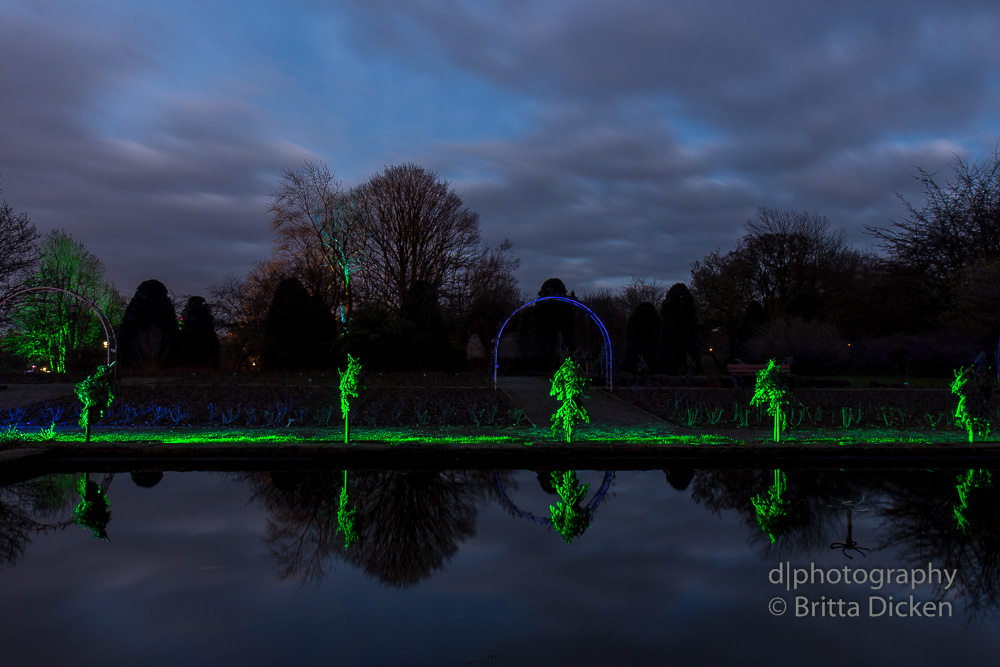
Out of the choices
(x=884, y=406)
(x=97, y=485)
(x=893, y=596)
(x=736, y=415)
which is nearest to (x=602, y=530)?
(x=893, y=596)

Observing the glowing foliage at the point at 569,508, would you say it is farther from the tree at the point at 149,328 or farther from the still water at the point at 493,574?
the tree at the point at 149,328

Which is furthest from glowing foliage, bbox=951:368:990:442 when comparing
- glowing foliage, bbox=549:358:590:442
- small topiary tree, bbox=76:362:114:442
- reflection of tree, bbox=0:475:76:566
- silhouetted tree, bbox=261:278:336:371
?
silhouetted tree, bbox=261:278:336:371

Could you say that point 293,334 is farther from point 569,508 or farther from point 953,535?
point 953,535

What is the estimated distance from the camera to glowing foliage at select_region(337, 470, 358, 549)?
16.6 ft

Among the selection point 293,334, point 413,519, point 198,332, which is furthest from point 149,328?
point 413,519

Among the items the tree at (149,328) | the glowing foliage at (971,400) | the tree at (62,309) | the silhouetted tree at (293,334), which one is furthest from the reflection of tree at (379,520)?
the tree at (62,309)

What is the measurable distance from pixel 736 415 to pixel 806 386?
21.5ft

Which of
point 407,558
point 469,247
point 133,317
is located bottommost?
point 407,558

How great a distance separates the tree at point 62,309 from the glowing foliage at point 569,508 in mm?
31002

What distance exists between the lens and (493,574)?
4.45m

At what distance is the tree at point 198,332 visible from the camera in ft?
77.0

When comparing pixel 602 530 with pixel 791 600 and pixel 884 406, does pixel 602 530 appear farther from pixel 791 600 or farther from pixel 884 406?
pixel 884 406

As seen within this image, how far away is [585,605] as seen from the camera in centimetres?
390

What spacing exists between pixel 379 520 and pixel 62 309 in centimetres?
3516
